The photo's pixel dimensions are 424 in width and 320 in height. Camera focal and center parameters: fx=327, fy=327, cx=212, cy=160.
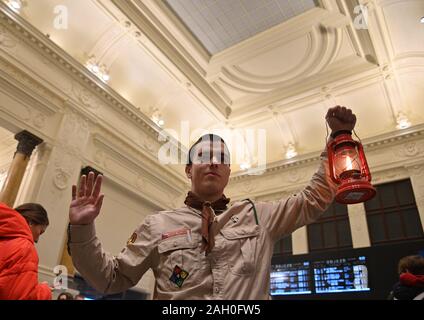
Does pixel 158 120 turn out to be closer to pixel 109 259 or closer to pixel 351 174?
Result: pixel 351 174

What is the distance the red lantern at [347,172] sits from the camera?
1547mm

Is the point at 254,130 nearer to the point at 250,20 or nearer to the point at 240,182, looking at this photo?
the point at 240,182

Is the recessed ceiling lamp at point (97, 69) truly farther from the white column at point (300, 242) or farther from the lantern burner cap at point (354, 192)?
the lantern burner cap at point (354, 192)

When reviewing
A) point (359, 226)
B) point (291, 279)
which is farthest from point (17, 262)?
point (359, 226)

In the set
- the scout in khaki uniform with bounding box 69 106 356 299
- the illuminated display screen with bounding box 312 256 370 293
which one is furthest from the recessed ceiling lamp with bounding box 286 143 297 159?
the scout in khaki uniform with bounding box 69 106 356 299

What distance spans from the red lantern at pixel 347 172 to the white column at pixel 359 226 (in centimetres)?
817

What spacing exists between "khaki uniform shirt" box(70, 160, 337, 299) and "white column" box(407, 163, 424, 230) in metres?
8.53

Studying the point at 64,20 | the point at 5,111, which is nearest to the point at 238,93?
the point at 64,20

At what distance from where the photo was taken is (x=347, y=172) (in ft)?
5.16

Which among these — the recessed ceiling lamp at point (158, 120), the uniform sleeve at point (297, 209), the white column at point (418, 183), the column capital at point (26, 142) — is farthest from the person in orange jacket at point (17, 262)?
the white column at point (418, 183)

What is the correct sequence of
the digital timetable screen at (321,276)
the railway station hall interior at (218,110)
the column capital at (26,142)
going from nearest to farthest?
the column capital at (26,142) → the railway station hall interior at (218,110) → the digital timetable screen at (321,276)

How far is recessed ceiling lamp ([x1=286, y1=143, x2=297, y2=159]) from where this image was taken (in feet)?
35.4

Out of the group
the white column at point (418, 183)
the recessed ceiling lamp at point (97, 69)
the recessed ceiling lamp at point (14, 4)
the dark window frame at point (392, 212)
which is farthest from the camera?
the dark window frame at point (392, 212)
